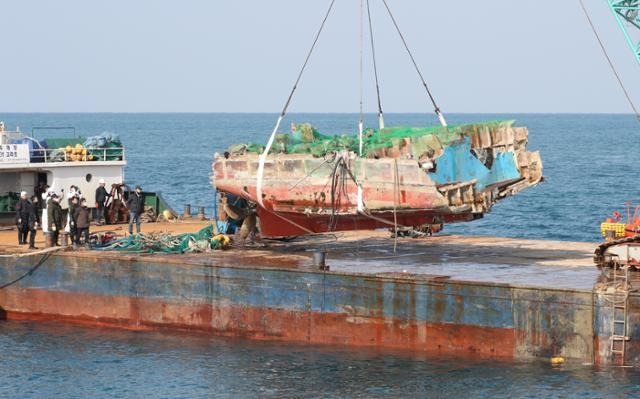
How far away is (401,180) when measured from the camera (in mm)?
27859

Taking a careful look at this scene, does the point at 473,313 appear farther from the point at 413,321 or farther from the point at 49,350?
the point at 49,350

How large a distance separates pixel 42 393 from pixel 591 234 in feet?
105

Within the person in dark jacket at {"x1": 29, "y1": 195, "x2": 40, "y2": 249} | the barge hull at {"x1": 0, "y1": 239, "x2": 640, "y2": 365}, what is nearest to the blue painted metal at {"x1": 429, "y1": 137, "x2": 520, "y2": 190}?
the barge hull at {"x1": 0, "y1": 239, "x2": 640, "y2": 365}

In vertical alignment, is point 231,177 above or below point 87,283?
above

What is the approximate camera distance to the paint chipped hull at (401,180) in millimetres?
27672

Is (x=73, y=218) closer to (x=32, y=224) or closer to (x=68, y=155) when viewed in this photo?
(x=32, y=224)

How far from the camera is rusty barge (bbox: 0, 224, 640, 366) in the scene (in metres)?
24.8

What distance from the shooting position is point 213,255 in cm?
2994

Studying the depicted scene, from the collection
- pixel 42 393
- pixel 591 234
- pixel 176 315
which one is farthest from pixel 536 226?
pixel 42 393

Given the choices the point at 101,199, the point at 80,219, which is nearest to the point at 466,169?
the point at 80,219

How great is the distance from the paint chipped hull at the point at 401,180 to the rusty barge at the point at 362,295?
1290 millimetres

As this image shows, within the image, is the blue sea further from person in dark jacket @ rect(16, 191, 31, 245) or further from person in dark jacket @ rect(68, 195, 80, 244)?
person in dark jacket @ rect(16, 191, 31, 245)

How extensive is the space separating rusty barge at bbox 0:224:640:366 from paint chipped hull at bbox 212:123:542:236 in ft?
4.23

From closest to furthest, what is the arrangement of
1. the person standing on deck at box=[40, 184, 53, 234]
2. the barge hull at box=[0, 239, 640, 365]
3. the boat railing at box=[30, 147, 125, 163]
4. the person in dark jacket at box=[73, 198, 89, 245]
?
the barge hull at box=[0, 239, 640, 365] → the person in dark jacket at box=[73, 198, 89, 245] → the person standing on deck at box=[40, 184, 53, 234] → the boat railing at box=[30, 147, 125, 163]
